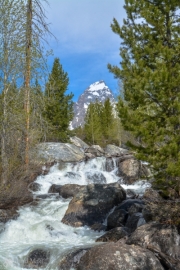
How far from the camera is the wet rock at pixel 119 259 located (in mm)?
6777

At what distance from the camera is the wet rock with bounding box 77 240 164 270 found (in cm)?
678

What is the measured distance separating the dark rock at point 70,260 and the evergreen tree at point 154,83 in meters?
2.97

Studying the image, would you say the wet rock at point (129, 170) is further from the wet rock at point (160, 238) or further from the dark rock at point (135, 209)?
the wet rock at point (160, 238)

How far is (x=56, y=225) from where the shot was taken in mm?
11703

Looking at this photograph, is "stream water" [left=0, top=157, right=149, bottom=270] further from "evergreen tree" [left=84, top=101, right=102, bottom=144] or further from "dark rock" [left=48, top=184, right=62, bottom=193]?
"evergreen tree" [left=84, top=101, right=102, bottom=144]

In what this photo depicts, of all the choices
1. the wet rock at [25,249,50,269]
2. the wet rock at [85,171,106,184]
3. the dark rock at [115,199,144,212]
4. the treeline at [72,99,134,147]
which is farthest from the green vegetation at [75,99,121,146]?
the wet rock at [25,249,50,269]

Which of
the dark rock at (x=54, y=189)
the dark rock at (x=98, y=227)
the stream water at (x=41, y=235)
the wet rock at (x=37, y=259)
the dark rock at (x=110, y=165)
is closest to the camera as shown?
the wet rock at (x=37, y=259)

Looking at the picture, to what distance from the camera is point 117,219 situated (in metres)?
11.4

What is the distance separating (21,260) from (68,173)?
12462 millimetres

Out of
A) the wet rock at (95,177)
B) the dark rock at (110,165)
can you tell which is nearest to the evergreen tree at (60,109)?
the dark rock at (110,165)

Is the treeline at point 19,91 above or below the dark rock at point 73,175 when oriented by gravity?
above

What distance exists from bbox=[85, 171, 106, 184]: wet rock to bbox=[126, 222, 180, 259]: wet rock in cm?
1246

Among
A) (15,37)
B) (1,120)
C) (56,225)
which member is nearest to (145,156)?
(56,225)

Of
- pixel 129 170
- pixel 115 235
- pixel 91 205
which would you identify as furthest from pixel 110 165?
pixel 115 235
